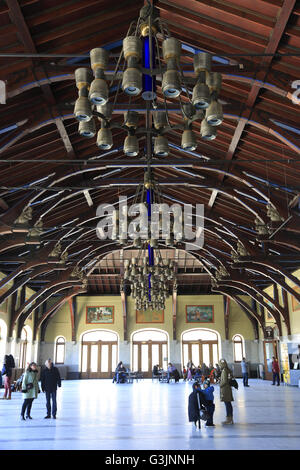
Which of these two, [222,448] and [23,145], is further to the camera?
[23,145]

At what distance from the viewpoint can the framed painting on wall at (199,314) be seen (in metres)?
34.9

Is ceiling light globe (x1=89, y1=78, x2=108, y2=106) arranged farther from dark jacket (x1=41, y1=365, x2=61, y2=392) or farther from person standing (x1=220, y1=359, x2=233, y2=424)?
dark jacket (x1=41, y1=365, x2=61, y2=392)

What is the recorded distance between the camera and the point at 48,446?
→ 7.50 metres

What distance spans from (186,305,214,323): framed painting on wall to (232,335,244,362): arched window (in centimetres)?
249

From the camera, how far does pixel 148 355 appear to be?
3444 centimetres

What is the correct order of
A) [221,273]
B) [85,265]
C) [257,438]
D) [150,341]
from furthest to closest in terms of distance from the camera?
1. [150,341]
2. [85,265]
3. [221,273]
4. [257,438]

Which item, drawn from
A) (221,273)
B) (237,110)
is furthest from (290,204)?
(221,273)

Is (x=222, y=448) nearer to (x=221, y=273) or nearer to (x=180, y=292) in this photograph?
(x=221, y=273)

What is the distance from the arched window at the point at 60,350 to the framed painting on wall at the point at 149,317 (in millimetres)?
6438

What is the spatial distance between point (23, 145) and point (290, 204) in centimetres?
954

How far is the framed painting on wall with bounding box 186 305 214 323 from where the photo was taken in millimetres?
34906

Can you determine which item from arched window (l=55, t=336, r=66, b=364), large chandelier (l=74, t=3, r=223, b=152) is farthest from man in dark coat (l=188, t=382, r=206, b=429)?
arched window (l=55, t=336, r=66, b=364)

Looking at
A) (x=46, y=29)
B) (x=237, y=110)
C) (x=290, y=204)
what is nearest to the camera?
(x=46, y=29)

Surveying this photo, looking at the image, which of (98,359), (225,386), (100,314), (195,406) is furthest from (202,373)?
(195,406)
